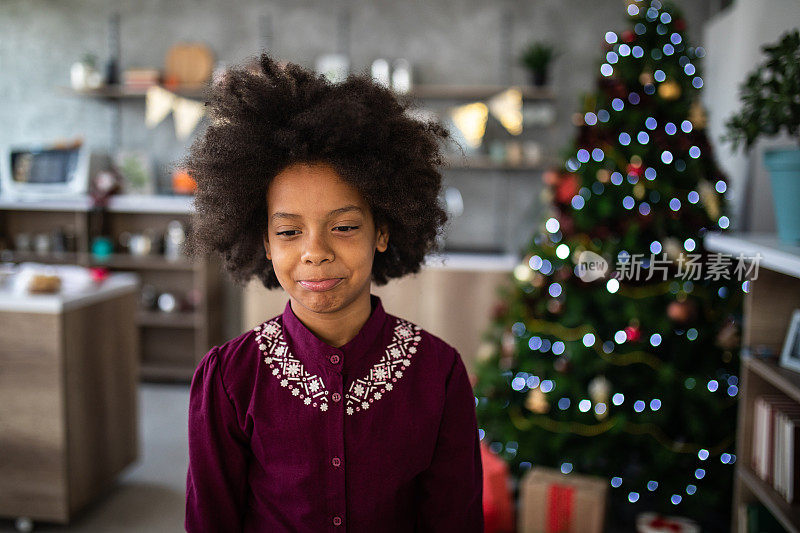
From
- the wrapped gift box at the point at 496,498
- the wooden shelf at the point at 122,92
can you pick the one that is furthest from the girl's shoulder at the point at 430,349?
the wooden shelf at the point at 122,92

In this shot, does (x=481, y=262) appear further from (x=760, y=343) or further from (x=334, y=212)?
(x=334, y=212)

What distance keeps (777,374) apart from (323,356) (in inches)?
58.1

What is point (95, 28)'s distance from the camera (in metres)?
4.80

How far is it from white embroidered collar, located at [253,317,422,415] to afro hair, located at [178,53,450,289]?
19 cm

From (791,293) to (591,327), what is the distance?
0.78m

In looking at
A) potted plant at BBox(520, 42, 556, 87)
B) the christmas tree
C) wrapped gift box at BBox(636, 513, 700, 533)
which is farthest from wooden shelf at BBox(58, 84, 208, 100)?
wrapped gift box at BBox(636, 513, 700, 533)

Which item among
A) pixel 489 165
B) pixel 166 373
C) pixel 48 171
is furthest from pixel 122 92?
pixel 489 165

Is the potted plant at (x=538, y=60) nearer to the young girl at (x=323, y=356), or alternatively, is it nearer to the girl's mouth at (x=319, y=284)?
the young girl at (x=323, y=356)

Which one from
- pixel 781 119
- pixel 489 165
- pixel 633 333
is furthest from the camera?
pixel 489 165

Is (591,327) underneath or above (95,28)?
underneath

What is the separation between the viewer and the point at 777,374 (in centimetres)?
191

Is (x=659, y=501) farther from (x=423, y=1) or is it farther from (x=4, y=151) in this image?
(x=4, y=151)

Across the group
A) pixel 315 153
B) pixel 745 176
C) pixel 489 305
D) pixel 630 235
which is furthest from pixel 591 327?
pixel 315 153

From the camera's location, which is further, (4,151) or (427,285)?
(4,151)
